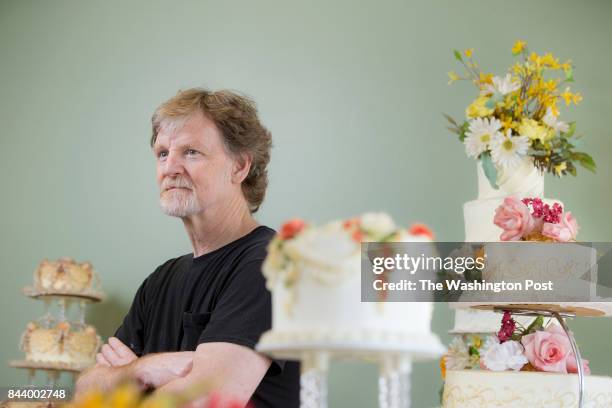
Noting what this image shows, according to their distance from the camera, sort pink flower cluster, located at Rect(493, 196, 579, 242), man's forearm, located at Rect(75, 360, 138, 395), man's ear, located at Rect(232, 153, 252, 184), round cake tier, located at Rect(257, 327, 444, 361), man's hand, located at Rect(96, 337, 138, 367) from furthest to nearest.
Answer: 1. man's ear, located at Rect(232, 153, 252, 184)
2. pink flower cluster, located at Rect(493, 196, 579, 242)
3. man's hand, located at Rect(96, 337, 138, 367)
4. man's forearm, located at Rect(75, 360, 138, 395)
5. round cake tier, located at Rect(257, 327, 444, 361)

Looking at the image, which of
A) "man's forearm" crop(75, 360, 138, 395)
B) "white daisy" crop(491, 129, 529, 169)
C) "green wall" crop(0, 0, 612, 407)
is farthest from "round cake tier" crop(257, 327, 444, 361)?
"green wall" crop(0, 0, 612, 407)

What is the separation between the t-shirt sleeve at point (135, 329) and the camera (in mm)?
2359

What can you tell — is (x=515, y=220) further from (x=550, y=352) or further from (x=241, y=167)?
(x=241, y=167)

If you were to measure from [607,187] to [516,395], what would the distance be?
1.64m

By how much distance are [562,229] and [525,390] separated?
407mm

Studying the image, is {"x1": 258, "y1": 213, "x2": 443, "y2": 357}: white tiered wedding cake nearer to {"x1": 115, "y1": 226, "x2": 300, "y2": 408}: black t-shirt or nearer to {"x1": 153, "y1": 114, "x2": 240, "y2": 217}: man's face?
{"x1": 115, "y1": 226, "x2": 300, "y2": 408}: black t-shirt

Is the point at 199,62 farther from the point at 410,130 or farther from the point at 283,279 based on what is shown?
the point at 283,279

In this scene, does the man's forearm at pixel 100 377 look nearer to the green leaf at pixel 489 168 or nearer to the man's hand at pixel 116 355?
the man's hand at pixel 116 355

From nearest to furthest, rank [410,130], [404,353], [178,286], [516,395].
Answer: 1. [404,353]
2. [516,395]
3. [178,286]
4. [410,130]

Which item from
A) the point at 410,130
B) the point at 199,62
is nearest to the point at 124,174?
the point at 199,62

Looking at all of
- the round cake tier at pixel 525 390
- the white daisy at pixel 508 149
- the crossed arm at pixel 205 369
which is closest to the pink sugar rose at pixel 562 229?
the round cake tier at pixel 525 390

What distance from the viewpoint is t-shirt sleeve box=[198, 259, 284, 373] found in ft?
6.28

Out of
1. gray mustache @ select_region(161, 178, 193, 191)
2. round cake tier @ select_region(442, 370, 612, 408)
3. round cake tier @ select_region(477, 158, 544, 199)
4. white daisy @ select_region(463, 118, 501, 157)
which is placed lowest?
round cake tier @ select_region(442, 370, 612, 408)

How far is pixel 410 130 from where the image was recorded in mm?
3822
